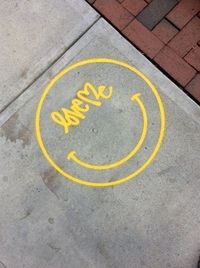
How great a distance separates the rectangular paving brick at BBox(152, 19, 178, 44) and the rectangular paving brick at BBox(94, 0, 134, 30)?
0.89ft

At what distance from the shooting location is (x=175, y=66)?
3637mm

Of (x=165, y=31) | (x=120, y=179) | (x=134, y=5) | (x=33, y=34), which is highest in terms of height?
(x=33, y=34)

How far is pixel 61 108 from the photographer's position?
3.55 metres

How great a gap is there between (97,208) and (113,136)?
0.64 metres

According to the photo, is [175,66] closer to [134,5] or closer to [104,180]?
[134,5]

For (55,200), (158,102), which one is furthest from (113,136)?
(55,200)

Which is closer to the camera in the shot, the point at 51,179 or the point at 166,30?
the point at 51,179

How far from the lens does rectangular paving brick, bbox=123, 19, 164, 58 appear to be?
12.0ft

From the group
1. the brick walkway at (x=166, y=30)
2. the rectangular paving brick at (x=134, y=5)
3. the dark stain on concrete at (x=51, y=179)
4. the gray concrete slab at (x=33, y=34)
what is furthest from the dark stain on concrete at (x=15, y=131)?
the rectangular paving brick at (x=134, y=5)

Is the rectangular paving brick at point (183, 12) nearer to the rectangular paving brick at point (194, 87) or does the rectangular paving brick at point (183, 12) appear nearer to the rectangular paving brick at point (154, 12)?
the rectangular paving brick at point (154, 12)

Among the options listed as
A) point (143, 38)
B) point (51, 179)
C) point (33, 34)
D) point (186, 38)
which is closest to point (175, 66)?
point (186, 38)

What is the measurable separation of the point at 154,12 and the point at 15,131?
1.70m

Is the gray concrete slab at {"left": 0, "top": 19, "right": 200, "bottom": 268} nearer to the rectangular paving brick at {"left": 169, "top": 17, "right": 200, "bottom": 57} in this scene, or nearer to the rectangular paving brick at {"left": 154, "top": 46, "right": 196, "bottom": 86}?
the rectangular paving brick at {"left": 154, "top": 46, "right": 196, "bottom": 86}

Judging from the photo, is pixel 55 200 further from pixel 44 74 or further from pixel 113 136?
pixel 44 74
